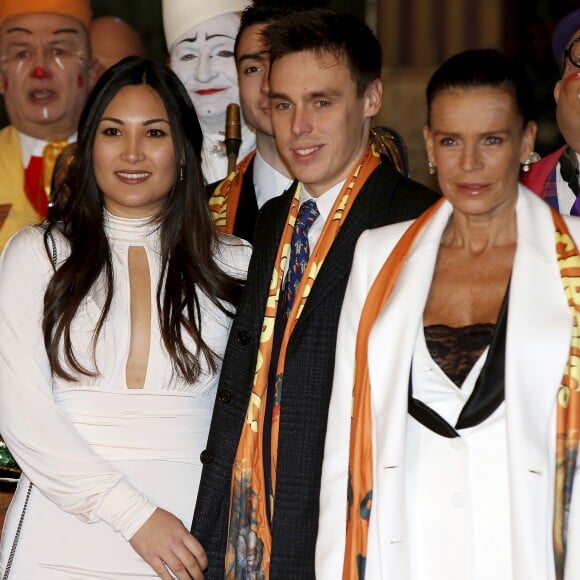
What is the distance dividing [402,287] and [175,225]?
80cm

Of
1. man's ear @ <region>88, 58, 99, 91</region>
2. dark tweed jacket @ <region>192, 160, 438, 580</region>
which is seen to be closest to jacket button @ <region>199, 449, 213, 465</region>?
dark tweed jacket @ <region>192, 160, 438, 580</region>

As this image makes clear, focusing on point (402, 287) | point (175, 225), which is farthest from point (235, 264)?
point (402, 287)

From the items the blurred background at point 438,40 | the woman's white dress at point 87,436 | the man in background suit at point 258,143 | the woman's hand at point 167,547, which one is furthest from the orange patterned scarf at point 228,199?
the blurred background at point 438,40

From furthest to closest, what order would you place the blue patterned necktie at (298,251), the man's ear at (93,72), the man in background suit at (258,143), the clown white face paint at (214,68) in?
the man's ear at (93,72)
the clown white face paint at (214,68)
the man in background suit at (258,143)
the blue patterned necktie at (298,251)

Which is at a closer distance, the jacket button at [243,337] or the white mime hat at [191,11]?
the jacket button at [243,337]

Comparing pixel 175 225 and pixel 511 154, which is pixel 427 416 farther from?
pixel 175 225

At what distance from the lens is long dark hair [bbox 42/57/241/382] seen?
116 inches

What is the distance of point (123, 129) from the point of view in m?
3.12

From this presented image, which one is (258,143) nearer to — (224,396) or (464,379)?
(224,396)

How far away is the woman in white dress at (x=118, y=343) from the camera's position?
9.29 ft

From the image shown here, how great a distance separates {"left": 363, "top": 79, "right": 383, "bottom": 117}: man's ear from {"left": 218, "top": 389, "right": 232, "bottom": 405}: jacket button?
0.75 meters

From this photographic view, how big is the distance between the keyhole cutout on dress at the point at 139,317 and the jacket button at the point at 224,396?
0.60 feet

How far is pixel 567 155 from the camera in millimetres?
3523

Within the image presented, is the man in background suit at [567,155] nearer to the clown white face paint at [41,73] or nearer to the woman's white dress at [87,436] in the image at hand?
the woman's white dress at [87,436]
